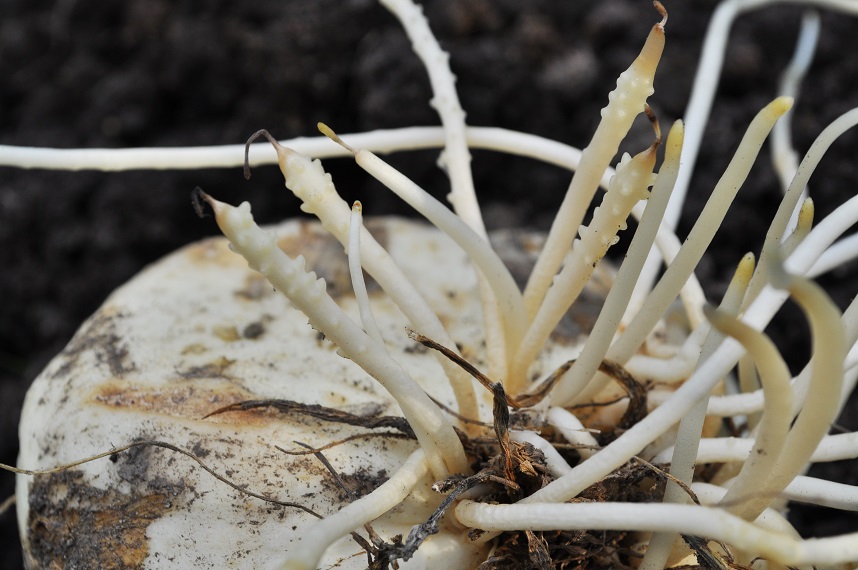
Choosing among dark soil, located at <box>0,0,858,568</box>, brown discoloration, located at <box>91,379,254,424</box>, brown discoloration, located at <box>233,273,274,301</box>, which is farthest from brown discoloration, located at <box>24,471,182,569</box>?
dark soil, located at <box>0,0,858,568</box>

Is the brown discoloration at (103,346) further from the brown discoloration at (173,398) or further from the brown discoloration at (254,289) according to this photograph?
the brown discoloration at (254,289)

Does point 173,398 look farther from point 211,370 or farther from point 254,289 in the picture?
point 254,289

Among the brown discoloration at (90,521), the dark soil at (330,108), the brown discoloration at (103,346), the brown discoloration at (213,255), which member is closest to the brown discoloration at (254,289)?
the brown discoloration at (213,255)

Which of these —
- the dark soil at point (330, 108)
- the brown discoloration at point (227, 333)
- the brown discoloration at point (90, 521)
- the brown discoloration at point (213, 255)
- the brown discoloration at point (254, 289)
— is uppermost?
the dark soil at point (330, 108)

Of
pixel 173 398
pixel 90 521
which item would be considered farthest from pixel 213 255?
pixel 90 521

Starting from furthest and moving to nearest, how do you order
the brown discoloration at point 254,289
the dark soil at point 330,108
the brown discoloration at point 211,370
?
1. the dark soil at point 330,108
2. the brown discoloration at point 254,289
3. the brown discoloration at point 211,370

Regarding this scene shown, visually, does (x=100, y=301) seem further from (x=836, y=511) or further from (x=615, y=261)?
(x=836, y=511)
